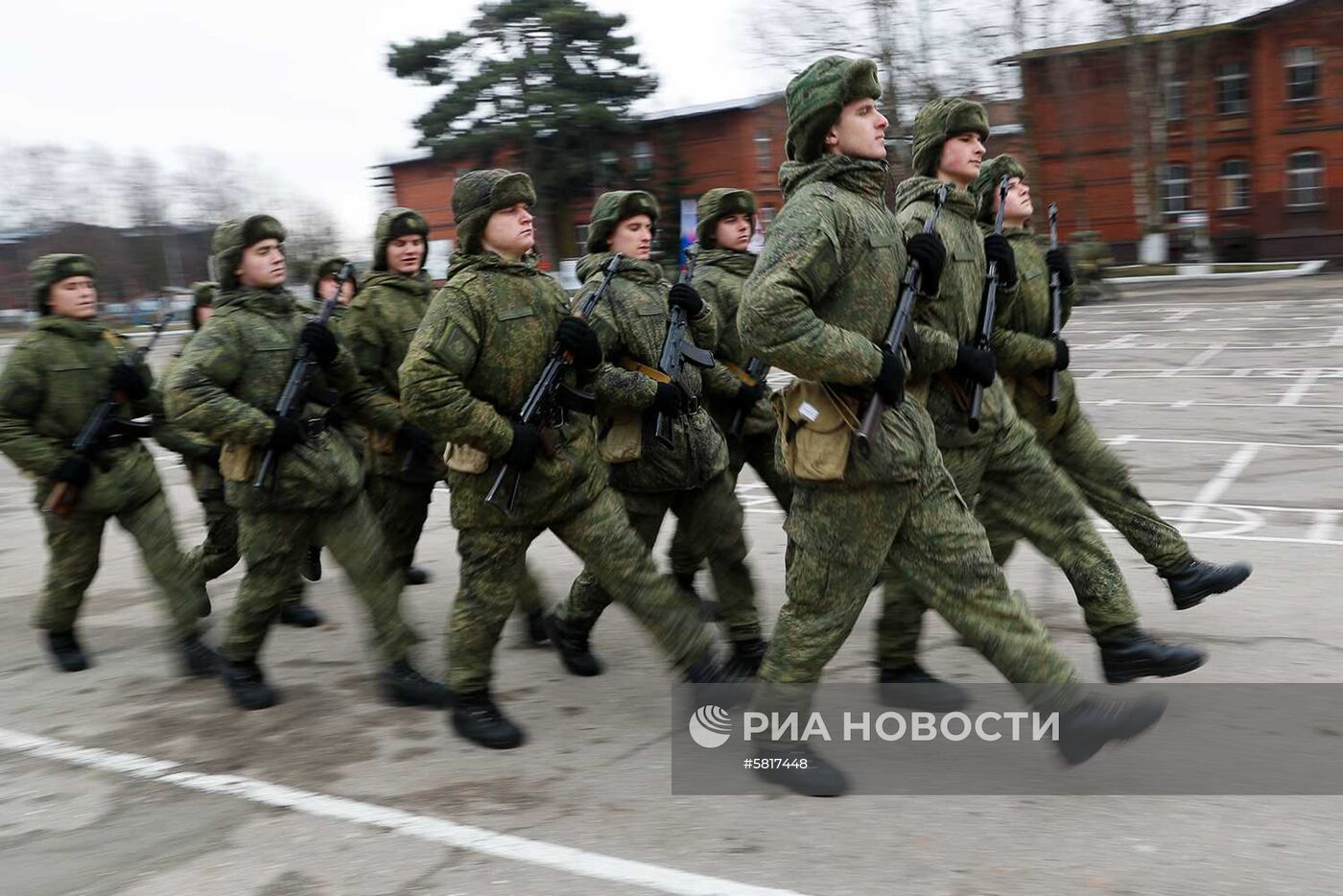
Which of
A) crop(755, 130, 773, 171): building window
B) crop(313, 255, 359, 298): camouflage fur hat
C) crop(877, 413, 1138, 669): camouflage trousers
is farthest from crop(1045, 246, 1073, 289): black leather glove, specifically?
crop(755, 130, 773, 171): building window

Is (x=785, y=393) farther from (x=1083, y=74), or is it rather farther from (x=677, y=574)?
(x=1083, y=74)

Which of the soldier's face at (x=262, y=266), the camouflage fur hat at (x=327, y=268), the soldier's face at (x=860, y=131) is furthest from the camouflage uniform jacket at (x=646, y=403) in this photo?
the camouflage fur hat at (x=327, y=268)

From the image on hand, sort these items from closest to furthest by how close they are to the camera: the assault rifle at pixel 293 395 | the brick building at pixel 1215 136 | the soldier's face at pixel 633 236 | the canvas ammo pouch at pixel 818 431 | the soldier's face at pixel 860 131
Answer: the canvas ammo pouch at pixel 818 431, the soldier's face at pixel 860 131, the assault rifle at pixel 293 395, the soldier's face at pixel 633 236, the brick building at pixel 1215 136

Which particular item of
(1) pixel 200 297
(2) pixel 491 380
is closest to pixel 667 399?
(2) pixel 491 380

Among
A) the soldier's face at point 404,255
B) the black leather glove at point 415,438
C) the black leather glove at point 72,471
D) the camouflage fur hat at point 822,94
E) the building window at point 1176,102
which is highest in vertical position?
the building window at point 1176,102

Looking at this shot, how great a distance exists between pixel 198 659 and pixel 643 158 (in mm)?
40938

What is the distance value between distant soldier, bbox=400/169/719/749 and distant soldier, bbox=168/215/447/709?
23.4 inches

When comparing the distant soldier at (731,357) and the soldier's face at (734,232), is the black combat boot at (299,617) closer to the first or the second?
the distant soldier at (731,357)

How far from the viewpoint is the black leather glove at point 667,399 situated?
4.91 m

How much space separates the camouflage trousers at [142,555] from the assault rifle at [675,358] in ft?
7.62

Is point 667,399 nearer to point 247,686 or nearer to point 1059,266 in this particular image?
point 1059,266

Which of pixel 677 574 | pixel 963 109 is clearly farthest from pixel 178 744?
pixel 963 109

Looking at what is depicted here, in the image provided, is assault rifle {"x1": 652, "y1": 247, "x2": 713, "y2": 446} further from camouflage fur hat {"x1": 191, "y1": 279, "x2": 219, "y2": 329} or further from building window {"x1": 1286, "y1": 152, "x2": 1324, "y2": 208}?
building window {"x1": 1286, "y1": 152, "x2": 1324, "y2": 208}

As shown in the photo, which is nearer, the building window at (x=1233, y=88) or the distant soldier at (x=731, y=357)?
the distant soldier at (x=731, y=357)
